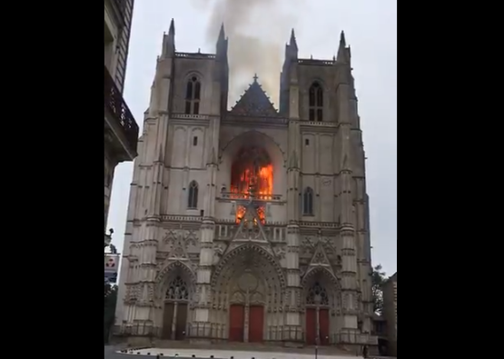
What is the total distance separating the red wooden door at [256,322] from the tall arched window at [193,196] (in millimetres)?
7911

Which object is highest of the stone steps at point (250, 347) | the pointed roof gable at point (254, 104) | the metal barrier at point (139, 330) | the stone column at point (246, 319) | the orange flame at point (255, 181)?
the pointed roof gable at point (254, 104)

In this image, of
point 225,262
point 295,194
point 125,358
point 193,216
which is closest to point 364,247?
point 295,194

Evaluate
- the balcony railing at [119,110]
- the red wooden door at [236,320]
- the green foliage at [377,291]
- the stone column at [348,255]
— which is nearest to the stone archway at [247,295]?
the red wooden door at [236,320]

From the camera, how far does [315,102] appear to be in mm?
37719

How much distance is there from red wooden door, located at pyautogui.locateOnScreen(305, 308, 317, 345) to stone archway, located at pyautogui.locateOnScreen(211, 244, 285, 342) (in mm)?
1901

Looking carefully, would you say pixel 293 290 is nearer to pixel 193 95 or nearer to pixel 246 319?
pixel 246 319

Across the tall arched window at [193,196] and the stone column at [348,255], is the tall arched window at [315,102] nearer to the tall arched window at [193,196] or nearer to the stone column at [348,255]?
the stone column at [348,255]

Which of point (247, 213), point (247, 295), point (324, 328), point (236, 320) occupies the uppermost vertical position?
point (247, 213)

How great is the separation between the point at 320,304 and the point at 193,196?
11097 mm

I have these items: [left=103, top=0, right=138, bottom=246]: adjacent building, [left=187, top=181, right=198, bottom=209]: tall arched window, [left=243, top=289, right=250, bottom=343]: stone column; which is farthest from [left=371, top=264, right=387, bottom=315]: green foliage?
[left=103, top=0, right=138, bottom=246]: adjacent building

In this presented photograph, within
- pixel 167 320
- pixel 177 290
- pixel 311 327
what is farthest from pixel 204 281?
pixel 311 327

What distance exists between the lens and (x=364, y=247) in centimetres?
3378

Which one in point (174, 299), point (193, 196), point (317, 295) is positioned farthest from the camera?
point (193, 196)

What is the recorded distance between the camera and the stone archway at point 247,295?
99.6ft
